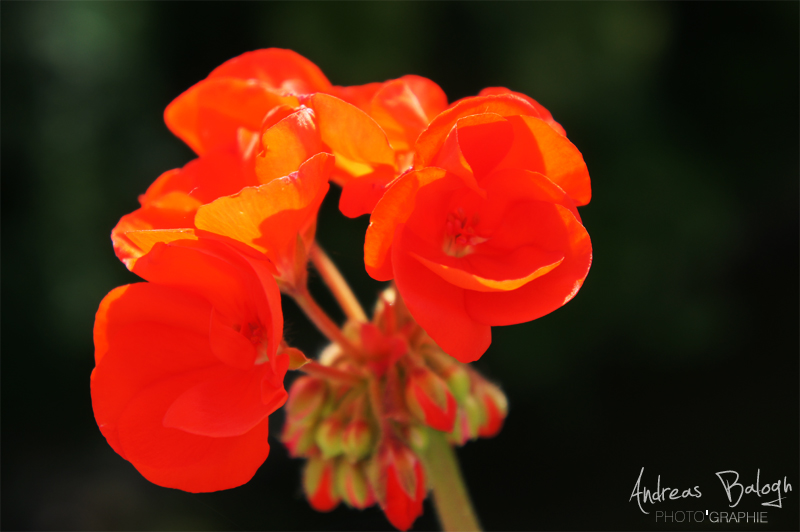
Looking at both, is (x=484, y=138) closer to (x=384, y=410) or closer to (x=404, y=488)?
(x=384, y=410)

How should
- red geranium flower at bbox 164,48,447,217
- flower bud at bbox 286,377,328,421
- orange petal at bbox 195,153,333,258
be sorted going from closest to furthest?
orange petal at bbox 195,153,333,258
red geranium flower at bbox 164,48,447,217
flower bud at bbox 286,377,328,421

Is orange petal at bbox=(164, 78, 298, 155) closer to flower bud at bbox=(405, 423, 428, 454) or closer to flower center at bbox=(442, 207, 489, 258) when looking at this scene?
flower center at bbox=(442, 207, 489, 258)

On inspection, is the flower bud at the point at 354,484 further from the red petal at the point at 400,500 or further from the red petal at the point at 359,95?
the red petal at the point at 359,95

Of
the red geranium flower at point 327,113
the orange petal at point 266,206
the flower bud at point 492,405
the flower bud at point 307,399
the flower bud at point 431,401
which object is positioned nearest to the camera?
the orange petal at point 266,206

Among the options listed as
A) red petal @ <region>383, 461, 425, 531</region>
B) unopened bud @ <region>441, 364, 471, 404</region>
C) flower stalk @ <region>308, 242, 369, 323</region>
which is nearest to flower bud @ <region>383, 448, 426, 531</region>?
red petal @ <region>383, 461, 425, 531</region>

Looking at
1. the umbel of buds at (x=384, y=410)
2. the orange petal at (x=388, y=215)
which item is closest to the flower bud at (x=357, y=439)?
the umbel of buds at (x=384, y=410)

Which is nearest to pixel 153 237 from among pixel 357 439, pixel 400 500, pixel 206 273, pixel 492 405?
pixel 206 273

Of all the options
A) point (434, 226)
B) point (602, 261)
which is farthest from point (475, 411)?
point (602, 261)
